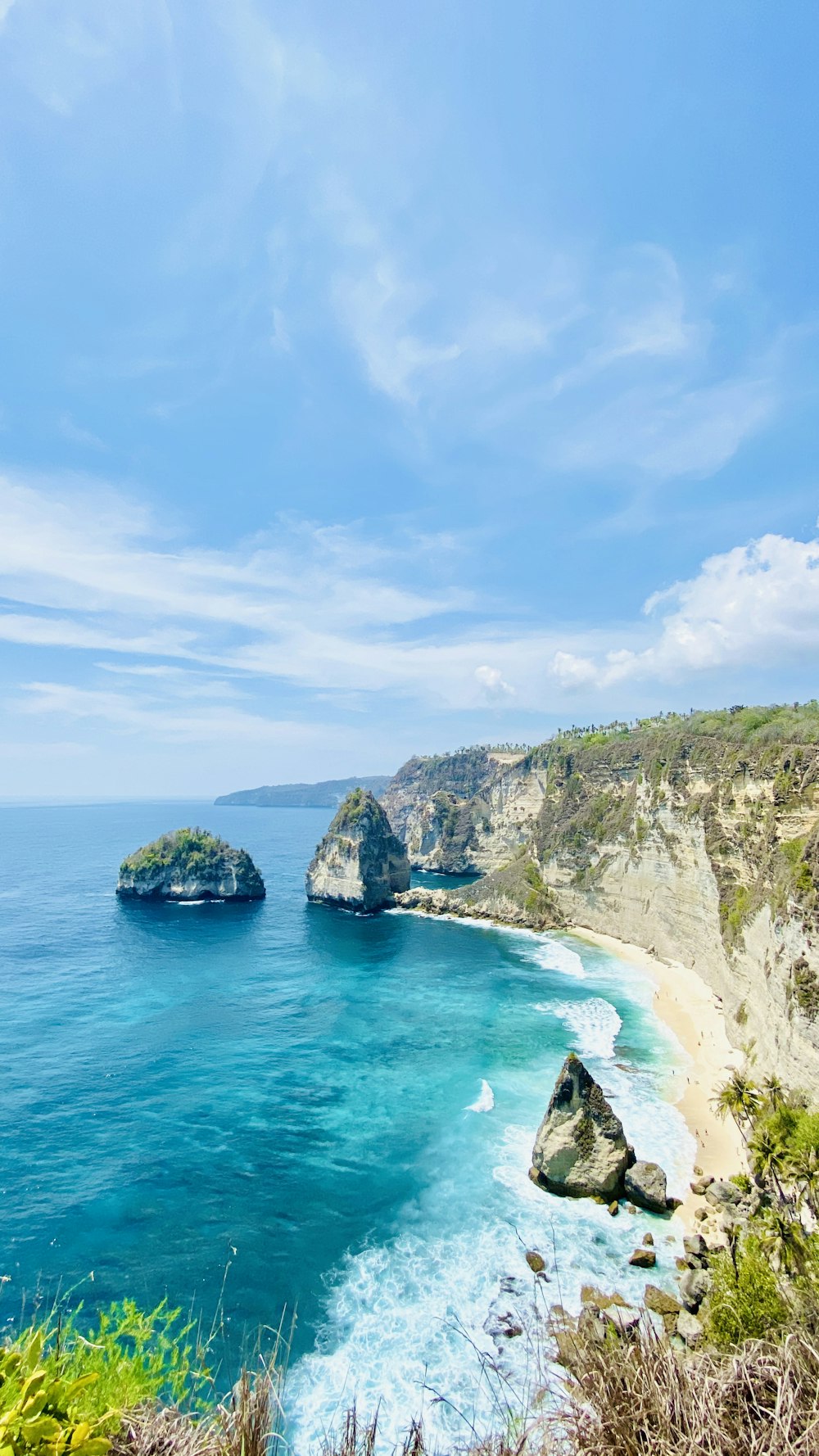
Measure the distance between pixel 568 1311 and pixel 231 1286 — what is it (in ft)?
45.3

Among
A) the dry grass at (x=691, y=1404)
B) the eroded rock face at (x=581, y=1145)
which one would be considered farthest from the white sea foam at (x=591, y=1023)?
the dry grass at (x=691, y=1404)

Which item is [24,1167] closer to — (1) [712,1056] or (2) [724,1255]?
(2) [724,1255]

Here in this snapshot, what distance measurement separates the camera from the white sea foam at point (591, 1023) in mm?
47844

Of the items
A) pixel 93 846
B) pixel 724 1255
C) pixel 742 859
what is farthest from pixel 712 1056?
pixel 93 846

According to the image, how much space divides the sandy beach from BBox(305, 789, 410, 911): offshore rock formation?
137ft

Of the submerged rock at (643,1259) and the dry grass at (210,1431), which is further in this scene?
the submerged rock at (643,1259)

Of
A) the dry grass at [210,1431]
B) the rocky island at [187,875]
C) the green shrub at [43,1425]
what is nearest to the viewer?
the green shrub at [43,1425]

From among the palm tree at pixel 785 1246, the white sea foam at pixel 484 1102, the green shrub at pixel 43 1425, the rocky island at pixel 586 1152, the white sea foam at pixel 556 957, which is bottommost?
the white sea foam at pixel 556 957

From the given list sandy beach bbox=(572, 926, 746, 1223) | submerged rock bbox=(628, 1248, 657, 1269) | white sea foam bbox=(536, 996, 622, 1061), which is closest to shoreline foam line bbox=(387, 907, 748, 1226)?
sandy beach bbox=(572, 926, 746, 1223)

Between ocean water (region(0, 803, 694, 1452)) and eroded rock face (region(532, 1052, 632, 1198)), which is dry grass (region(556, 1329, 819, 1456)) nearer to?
ocean water (region(0, 803, 694, 1452))

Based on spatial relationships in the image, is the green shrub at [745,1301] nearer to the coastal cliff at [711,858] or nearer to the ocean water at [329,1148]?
the ocean water at [329,1148]

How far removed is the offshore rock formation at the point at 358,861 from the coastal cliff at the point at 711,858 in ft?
33.7

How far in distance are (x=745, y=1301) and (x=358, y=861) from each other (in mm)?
84591

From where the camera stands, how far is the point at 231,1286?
25797mm
